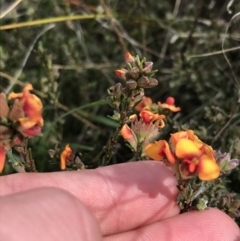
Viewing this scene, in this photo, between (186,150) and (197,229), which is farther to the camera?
(197,229)

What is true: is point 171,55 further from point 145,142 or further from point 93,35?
point 145,142

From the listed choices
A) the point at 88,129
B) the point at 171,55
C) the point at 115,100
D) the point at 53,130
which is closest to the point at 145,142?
the point at 115,100

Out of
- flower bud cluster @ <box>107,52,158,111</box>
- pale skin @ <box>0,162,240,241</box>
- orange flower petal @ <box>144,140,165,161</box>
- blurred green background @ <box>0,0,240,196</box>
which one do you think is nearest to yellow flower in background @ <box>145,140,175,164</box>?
orange flower petal @ <box>144,140,165,161</box>

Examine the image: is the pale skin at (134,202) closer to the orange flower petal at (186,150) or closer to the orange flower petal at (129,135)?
the orange flower petal at (129,135)

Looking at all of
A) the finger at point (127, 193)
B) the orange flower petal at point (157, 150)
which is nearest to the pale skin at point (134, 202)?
the finger at point (127, 193)

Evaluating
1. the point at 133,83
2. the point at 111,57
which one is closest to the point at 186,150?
the point at 133,83

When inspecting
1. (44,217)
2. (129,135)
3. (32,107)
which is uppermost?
(32,107)

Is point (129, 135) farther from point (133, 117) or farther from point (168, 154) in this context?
point (168, 154)
